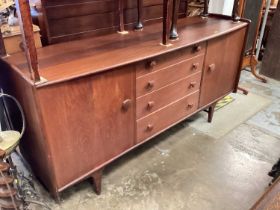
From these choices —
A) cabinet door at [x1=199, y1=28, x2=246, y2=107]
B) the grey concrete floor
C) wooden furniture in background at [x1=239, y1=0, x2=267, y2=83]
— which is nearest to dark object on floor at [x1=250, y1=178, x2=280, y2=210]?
the grey concrete floor

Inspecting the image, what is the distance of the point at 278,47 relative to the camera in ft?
10.0

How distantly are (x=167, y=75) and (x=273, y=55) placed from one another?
207cm

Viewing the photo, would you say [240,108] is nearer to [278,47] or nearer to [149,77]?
[278,47]

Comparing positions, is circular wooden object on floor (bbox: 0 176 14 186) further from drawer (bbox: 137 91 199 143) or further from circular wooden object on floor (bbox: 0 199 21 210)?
drawer (bbox: 137 91 199 143)

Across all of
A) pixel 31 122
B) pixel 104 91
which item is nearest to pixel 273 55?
pixel 104 91

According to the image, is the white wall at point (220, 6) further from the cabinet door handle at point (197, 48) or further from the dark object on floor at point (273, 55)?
the cabinet door handle at point (197, 48)

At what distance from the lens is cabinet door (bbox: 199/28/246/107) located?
76.2 inches

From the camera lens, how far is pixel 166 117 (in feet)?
6.00

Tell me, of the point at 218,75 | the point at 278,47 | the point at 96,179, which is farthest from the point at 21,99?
the point at 278,47

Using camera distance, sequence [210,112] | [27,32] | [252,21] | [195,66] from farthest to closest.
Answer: [252,21], [210,112], [195,66], [27,32]

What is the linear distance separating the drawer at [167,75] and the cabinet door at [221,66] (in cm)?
12

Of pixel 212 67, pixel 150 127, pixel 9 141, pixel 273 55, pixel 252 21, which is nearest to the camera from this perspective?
pixel 9 141

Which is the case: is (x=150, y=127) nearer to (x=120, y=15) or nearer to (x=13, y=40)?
(x=120, y=15)

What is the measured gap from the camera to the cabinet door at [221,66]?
194 centimetres
